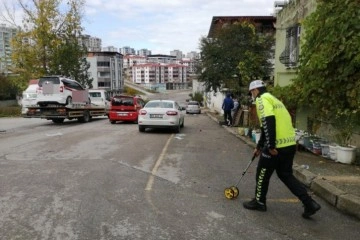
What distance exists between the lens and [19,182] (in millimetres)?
6492

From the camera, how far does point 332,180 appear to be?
6285mm

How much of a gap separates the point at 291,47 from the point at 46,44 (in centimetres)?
2854

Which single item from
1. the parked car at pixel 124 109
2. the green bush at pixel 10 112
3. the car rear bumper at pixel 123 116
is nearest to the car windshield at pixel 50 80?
the parked car at pixel 124 109

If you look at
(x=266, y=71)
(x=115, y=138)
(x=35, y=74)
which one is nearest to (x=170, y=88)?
(x=35, y=74)

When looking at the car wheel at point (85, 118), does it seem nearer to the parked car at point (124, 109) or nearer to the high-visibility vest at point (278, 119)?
the parked car at point (124, 109)

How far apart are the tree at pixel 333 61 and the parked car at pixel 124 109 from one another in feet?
41.9

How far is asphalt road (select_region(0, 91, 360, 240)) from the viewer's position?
429cm

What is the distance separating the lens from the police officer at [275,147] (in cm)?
477

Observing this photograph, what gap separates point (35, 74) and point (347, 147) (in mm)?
33807

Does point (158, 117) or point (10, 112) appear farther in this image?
point (10, 112)

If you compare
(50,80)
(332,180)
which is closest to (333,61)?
(332,180)

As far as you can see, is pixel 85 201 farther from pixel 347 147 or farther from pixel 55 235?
pixel 347 147

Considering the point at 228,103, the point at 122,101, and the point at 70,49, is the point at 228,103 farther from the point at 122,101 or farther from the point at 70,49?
the point at 70,49

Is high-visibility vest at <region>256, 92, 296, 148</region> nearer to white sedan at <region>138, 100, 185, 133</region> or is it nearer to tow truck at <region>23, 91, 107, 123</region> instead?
white sedan at <region>138, 100, 185, 133</region>
